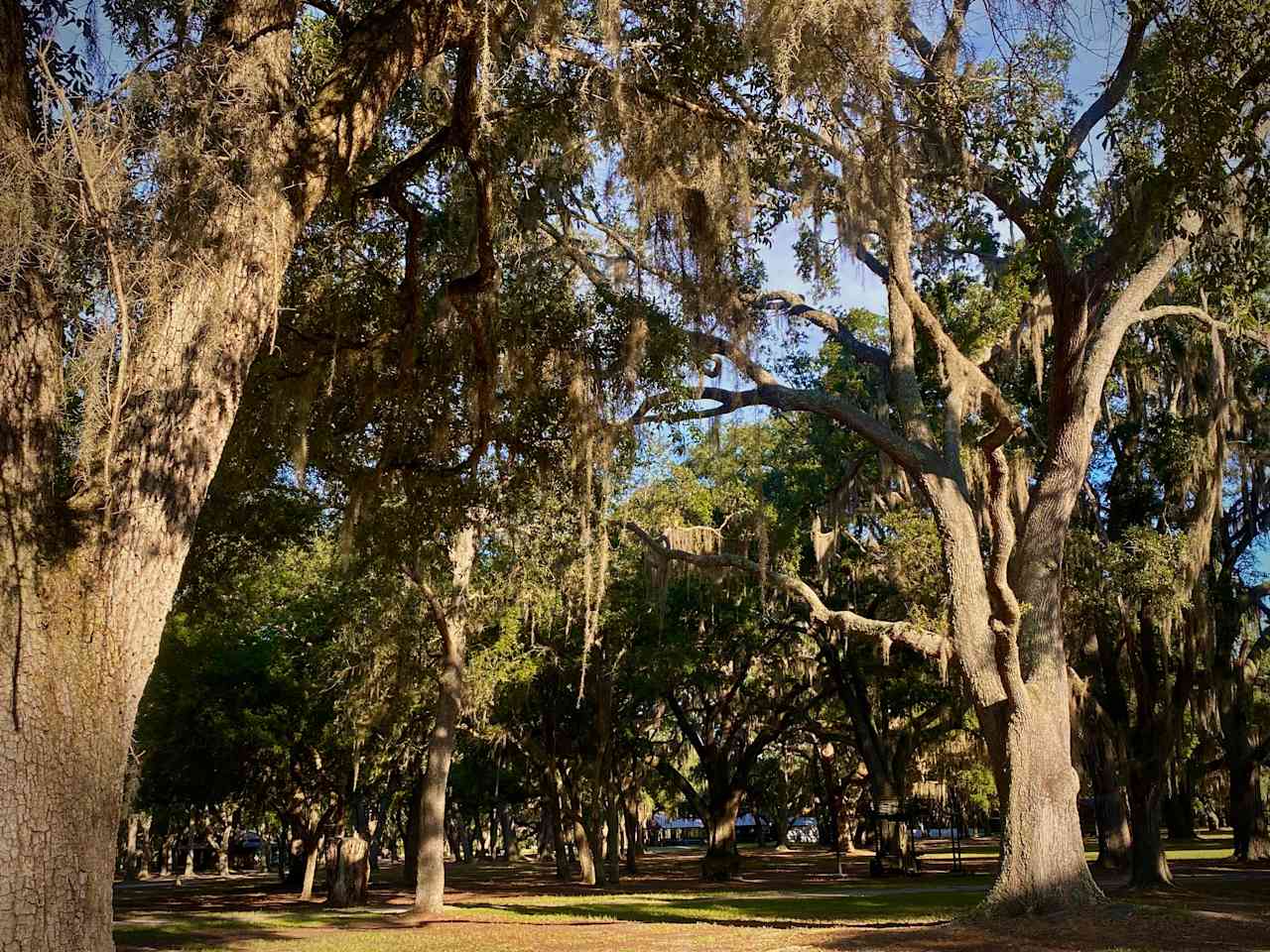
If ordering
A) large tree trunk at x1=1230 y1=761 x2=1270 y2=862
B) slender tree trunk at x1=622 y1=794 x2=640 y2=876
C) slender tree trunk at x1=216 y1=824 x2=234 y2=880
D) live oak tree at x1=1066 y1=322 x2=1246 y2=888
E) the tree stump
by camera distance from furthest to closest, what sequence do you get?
slender tree trunk at x1=216 y1=824 x2=234 y2=880, slender tree trunk at x1=622 y1=794 x2=640 y2=876, large tree trunk at x1=1230 y1=761 x2=1270 y2=862, the tree stump, live oak tree at x1=1066 y1=322 x2=1246 y2=888

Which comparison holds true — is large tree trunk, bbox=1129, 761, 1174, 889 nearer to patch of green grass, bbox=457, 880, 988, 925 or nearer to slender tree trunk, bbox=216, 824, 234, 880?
patch of green grass, bbox=457, 880, 988, 925

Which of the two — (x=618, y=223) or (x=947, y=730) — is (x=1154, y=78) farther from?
(x=947, y=730)

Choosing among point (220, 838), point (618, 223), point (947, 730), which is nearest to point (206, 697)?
point (618, 223)

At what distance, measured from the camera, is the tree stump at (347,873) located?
22047 millimetres

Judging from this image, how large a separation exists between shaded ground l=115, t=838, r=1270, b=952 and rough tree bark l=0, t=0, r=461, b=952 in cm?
715

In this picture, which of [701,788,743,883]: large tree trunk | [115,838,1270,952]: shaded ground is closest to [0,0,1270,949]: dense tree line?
[115,838,1270,952]: shaded ground

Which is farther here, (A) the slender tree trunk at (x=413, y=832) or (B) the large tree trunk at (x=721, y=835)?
(A) the slender tree trunk at (x=413, y=832)

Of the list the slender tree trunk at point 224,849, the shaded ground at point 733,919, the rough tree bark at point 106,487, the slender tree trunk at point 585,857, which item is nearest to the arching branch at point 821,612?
the shaded ground at point 733,919

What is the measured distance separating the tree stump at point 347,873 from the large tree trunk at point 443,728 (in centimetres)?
597

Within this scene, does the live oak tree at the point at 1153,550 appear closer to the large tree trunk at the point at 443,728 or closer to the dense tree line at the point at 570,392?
the dense tree line at the point at 570,392

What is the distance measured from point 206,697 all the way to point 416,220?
1681 centimetres

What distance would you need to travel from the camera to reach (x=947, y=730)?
2742 cm

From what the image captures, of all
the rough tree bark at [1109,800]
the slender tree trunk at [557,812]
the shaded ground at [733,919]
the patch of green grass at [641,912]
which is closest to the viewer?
the shaded ground at [733,919]

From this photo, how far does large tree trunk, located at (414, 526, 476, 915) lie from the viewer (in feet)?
53.2
